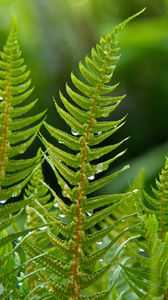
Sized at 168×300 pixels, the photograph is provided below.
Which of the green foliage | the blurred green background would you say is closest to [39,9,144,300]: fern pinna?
the green foliage

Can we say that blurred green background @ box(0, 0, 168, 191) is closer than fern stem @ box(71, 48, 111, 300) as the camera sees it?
No

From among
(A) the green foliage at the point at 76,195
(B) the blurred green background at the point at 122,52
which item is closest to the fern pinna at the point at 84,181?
(A) the green foliage at the point at 76,195

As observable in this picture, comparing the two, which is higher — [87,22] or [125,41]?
[87,22]

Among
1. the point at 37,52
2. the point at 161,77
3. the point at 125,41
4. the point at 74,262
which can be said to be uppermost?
the point at 37,52

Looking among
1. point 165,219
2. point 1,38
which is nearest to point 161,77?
point 1,38

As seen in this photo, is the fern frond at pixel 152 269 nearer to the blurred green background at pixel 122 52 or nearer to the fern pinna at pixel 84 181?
the fern pinna at pixel 84 181

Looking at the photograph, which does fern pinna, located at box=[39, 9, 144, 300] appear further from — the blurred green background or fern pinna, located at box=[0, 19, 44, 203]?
the blurred green background

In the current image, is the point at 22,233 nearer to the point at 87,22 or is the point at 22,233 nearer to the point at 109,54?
the point at 109,54

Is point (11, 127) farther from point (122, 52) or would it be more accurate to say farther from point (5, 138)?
point (122, 52)

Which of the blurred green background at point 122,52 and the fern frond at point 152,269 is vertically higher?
the blurred green background at point 122,52
